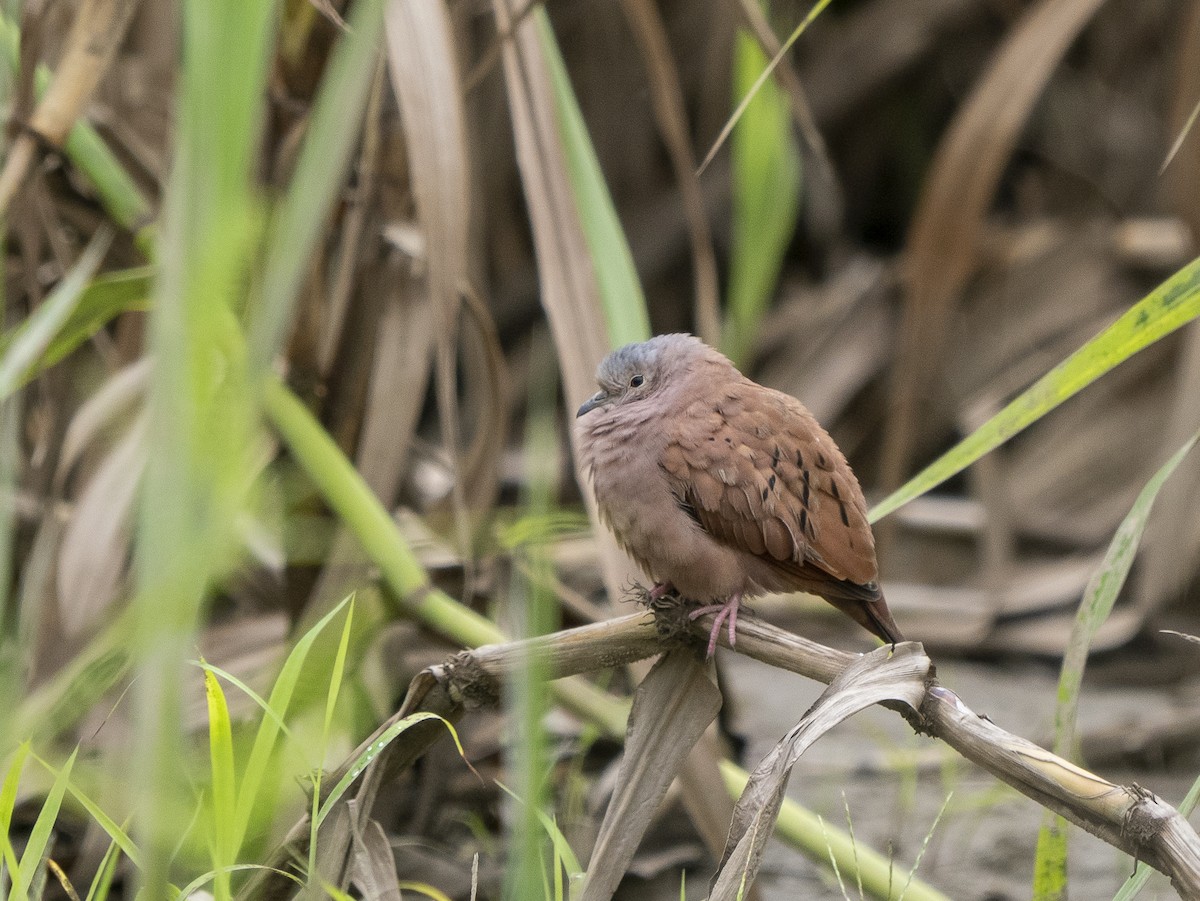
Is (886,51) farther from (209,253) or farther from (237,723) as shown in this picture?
(209,253)

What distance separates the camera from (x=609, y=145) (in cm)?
446

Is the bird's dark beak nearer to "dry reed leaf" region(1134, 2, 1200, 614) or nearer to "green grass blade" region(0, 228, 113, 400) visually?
"green grass blade" region(0, 228, 113, 400)

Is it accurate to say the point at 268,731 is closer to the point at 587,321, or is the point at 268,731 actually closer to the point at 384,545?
the point at 384,545

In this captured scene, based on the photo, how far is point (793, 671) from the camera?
59.3 inches

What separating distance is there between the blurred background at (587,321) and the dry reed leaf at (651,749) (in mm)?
228

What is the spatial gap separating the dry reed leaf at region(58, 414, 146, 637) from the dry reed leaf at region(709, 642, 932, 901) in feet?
4.44

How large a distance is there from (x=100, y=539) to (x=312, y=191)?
1514 millimetres

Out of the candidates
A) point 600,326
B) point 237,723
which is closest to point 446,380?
point 600,326

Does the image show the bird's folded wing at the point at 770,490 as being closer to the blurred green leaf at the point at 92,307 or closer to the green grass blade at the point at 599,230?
the green grass blade at the point at 599,230

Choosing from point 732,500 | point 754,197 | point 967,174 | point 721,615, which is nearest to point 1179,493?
point 967,174

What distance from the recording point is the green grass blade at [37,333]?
190 cm

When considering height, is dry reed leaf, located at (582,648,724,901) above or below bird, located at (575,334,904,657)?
below

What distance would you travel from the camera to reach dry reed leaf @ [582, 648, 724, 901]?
154 centimetres

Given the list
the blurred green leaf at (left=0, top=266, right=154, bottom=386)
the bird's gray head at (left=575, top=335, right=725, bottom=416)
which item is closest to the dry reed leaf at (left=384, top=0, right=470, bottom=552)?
the bird's gray head at (left=575, top=335, right=725, bottom=416)
